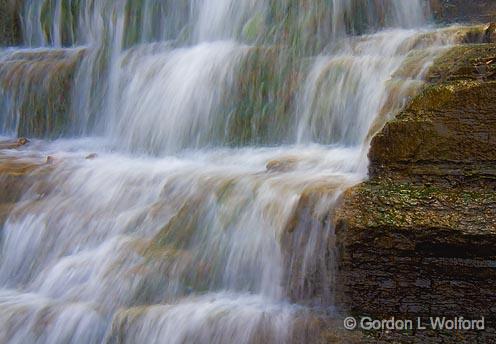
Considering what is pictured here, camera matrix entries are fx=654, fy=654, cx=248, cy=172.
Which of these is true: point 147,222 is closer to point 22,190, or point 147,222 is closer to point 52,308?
Answer: point 52,308

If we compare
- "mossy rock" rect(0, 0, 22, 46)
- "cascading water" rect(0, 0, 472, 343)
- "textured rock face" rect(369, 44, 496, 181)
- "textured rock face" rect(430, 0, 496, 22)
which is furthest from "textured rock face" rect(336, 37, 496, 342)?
"mossy rock" rect(0, 0, 22, 46)

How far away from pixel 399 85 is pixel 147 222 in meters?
2.45

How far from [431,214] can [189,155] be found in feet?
12.6

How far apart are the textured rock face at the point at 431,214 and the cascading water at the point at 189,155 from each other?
281 millimetres

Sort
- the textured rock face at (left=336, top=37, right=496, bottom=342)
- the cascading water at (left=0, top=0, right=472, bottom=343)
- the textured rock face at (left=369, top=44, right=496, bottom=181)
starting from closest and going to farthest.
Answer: the textured rock face at (left=336, top=37, right=496, bottom=342) → the textured rock face at (left=369, top=44, right=496, bottom=181) → the cascading water at (left=0, top=0, right=472, bottom=343)

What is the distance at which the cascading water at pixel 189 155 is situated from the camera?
4.36 meters

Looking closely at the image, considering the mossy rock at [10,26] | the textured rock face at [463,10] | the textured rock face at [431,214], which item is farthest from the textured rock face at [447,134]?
the mossy rock at [10,26]

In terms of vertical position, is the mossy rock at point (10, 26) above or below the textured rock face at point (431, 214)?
above

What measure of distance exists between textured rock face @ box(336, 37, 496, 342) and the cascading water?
0.92 feet

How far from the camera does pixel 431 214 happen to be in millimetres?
3646

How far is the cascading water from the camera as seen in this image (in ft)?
14.3

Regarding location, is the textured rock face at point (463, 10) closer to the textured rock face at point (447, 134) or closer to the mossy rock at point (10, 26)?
the textured rock face at point (447, 134)

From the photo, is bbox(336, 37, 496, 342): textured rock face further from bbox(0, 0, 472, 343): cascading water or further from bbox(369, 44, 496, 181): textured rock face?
bbox(0, 0, 472, 343): cascading water

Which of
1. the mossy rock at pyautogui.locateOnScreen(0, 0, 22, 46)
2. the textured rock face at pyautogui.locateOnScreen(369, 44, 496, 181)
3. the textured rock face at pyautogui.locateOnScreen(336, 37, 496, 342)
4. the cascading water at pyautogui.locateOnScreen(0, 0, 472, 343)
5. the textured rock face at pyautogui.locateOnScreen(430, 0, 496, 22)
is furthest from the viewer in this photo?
the mossy rock at pyautogui.locateOnScreen(0, 0, 22, 46)
